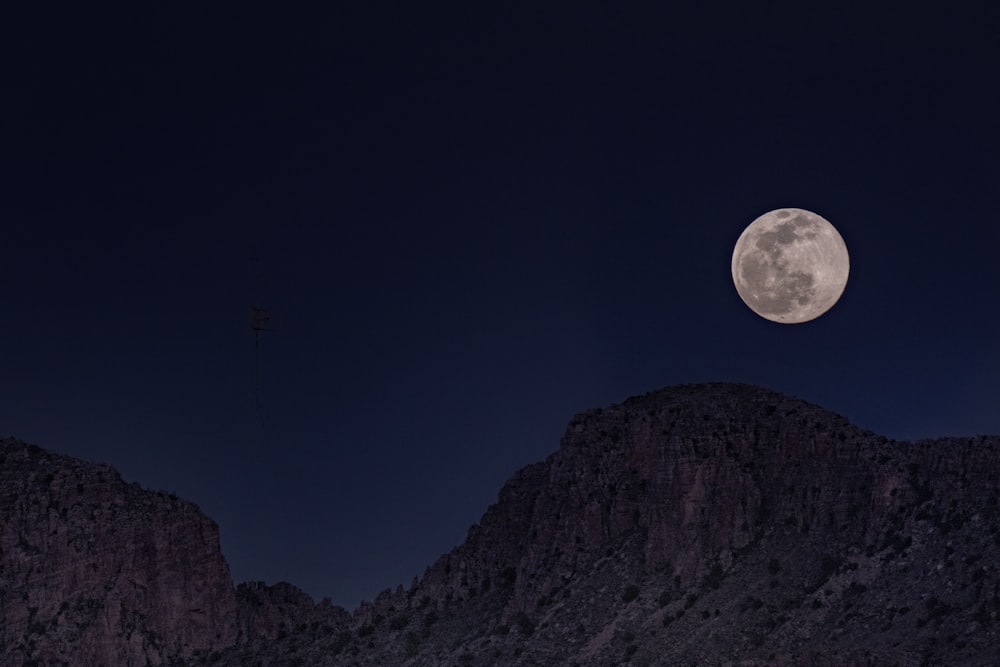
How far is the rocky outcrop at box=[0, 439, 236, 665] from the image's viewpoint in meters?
146

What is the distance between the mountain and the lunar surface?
14.8 metres

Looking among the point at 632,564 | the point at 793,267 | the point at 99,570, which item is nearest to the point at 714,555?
the point at 632,564

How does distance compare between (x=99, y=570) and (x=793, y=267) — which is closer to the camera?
(x=793, y=267)

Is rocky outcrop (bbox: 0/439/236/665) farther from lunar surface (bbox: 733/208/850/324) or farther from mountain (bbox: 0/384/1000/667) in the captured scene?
lunar surface (bbox: 733/208/850/324)

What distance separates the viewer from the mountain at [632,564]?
4117 inches

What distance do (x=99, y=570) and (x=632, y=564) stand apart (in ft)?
167

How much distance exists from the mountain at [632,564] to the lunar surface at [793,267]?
14778 mm

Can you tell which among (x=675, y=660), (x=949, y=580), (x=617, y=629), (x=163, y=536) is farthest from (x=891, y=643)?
(x=163, y=536)

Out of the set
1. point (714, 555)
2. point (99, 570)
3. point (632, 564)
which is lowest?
point (714, 555)

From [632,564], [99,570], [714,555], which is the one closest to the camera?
[714,555]

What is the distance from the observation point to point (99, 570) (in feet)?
494

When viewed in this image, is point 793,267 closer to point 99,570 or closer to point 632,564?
point 632,564

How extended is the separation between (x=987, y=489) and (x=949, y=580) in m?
10.1

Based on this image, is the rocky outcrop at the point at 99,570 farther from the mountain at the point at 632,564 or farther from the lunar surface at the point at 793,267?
the lunar surface at the point at 793,267
